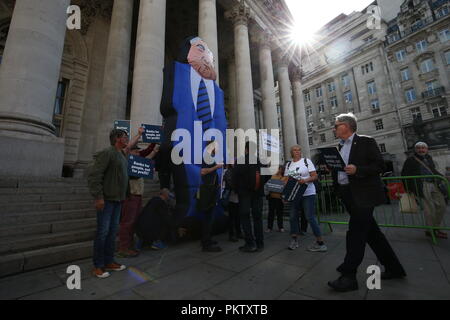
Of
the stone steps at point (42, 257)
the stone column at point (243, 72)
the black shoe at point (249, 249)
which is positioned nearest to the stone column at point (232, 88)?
the stone column at point (243, 72)

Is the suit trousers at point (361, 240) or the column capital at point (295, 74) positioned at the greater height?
the column capital at point (295, 74)

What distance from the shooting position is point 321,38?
47.1 meters

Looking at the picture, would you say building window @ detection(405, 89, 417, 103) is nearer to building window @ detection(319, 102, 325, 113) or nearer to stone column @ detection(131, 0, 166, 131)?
building window @ detection(319, 102, 325, 113)

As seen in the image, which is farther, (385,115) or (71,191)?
(385,115)

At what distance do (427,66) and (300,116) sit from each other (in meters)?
25.4

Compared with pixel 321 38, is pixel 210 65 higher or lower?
lower

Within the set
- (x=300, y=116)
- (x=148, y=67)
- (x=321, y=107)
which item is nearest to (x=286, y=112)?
(x=300, y=116)

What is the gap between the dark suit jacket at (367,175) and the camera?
8.17 feet

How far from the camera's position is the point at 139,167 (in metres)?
4.01

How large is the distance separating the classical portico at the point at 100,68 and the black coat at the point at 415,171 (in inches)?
313

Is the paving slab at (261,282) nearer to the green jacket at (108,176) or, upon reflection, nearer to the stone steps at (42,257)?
the green jacket at (108,176)

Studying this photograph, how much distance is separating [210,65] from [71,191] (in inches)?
188
